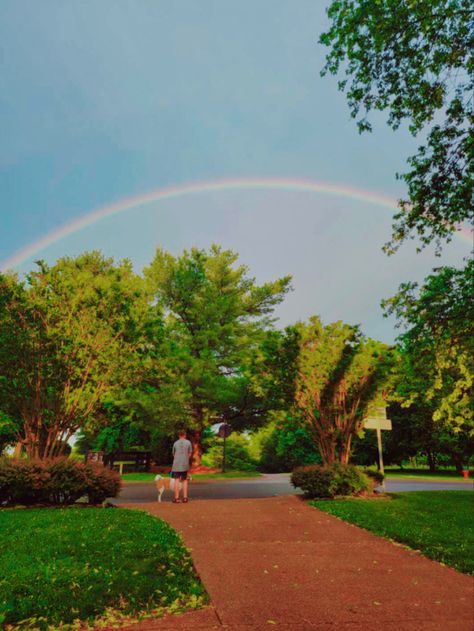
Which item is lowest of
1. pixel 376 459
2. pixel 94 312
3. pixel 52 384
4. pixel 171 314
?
pixel 376 459

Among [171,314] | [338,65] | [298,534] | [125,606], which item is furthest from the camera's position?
[171,314]

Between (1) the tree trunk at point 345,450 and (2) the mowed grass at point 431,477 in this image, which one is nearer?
(1) the tree trunk at point 345,450

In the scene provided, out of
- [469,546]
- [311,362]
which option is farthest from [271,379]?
[469,546]

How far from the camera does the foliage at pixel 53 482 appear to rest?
10062 mm

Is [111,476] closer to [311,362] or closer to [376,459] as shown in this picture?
[311,362]

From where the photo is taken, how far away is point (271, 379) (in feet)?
48.8

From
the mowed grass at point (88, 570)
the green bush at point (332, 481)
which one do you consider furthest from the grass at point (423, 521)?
the mowed grass at point (88, 570)

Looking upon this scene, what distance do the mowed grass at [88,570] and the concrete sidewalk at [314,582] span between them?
1.15 feet

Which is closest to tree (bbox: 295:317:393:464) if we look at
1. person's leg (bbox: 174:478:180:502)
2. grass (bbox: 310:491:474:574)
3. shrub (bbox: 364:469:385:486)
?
shrub (bbox: 364:469:385:486)

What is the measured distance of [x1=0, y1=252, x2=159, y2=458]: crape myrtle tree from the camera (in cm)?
1195

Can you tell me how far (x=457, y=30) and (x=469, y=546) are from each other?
1012cm

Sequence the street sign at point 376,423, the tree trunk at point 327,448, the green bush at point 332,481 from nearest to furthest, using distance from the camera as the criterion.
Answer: the green bush at point 332,481
the tree trunk at point 327,448
the street sign at point 376,423

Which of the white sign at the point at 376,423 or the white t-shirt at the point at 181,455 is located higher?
the white sign at the point at 376,423

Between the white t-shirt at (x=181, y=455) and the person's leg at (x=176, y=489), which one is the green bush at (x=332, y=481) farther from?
the person's leg at (x=176, y=489)
